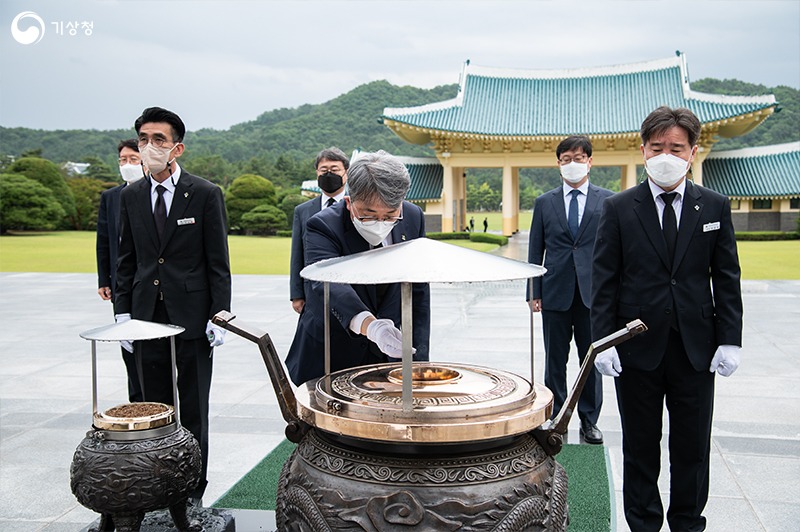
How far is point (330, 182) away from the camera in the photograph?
462 cm

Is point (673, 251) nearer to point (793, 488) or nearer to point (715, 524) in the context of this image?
point (715, 524)

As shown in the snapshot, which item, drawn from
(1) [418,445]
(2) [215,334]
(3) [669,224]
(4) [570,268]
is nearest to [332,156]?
(4) [570,268]

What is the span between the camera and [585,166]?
13.7 feet

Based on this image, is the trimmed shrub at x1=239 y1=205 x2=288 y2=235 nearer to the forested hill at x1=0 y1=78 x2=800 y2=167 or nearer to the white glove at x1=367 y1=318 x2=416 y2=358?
the forested hill at x1=0 y1=78 x2=800 y2=167

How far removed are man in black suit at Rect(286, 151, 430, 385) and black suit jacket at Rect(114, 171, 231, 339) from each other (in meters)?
0.50

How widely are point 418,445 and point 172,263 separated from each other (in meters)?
1.67

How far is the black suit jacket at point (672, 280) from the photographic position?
2.62 meters

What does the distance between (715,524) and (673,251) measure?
4.19ft

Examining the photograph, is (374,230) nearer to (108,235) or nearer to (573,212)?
(573,212)

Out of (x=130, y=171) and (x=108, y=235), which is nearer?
(x=130, y=171)

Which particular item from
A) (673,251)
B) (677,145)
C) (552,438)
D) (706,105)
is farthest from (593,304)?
(706,105)

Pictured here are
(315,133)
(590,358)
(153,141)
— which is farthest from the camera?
(315,133)

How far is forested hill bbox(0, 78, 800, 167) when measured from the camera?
4300 centimetres

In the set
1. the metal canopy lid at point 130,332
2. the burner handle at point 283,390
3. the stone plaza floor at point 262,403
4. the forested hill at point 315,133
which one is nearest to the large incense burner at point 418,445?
the burner handle at point 283,390
